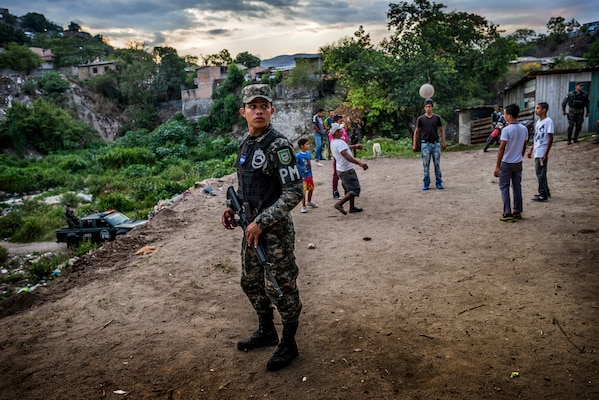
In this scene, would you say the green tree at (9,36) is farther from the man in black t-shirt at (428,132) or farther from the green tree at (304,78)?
the man in black t-shirt at (428,132)

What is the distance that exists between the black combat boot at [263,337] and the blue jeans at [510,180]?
4.35 meters

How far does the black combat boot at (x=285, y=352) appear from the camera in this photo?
9.31 ft

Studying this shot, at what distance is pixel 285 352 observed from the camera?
2.90 metres

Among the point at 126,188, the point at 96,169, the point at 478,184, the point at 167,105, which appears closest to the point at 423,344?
the point at 478,184

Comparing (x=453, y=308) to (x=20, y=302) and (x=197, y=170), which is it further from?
(x=197, y=170)

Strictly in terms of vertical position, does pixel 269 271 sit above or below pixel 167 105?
below

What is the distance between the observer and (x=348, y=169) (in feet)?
22.8

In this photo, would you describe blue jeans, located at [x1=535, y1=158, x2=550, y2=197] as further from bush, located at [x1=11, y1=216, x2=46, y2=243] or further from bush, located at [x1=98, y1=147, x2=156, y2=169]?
bush, located at [x1=98, y1=147, x2=156, y2=169]

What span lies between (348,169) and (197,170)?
18144 millimetres

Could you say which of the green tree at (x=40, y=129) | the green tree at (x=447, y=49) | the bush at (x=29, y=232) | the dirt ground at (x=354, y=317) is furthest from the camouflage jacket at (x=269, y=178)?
the green tree at (x=40, y=129)

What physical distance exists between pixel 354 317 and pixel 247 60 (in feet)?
182

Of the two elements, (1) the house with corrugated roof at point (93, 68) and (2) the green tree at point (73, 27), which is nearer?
(1) the house with corrugated roof at point (93, 68)

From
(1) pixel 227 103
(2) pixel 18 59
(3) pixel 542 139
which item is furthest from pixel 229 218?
(2) pixel 18 59

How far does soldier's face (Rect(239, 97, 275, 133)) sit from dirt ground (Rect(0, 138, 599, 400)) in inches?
71.2
